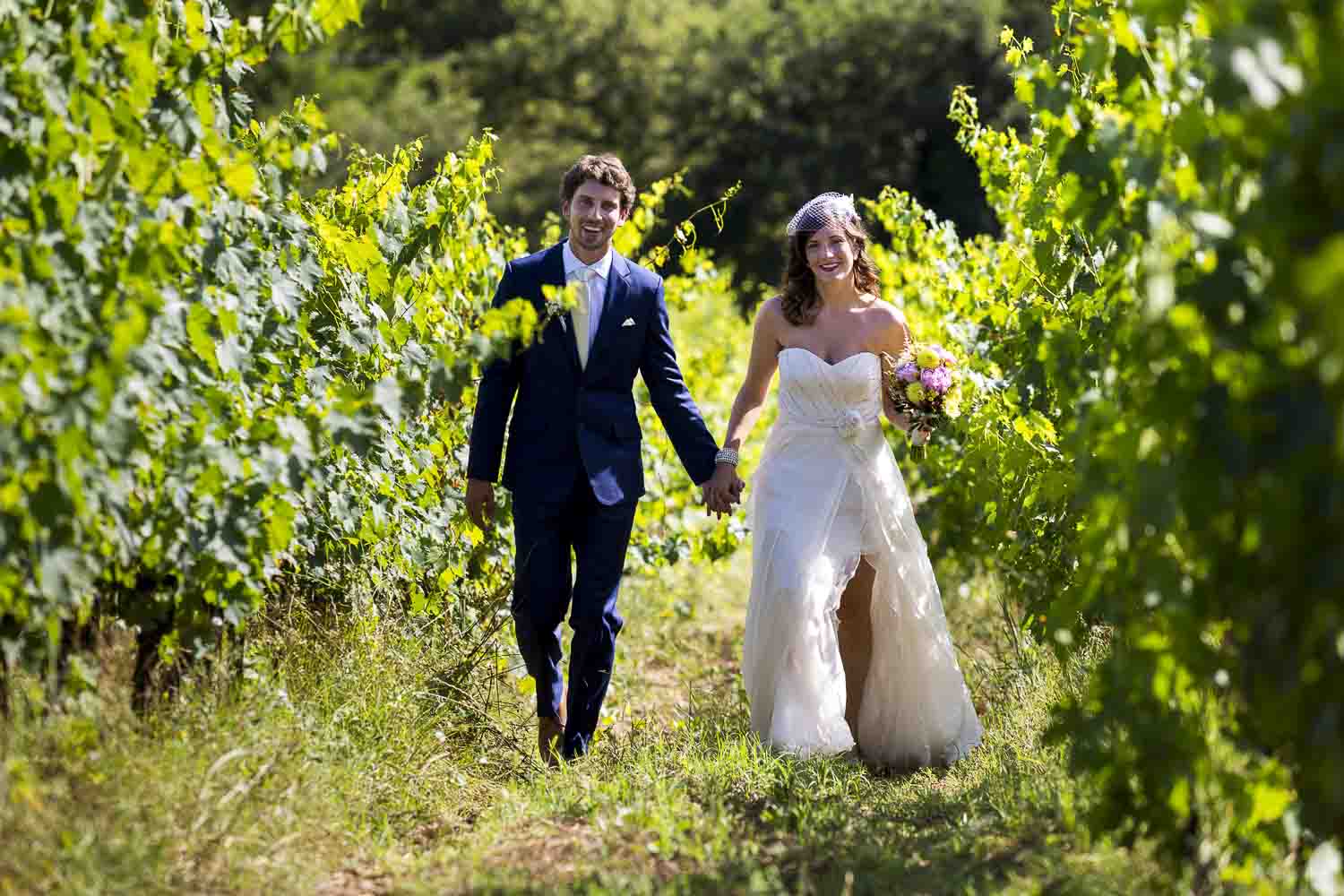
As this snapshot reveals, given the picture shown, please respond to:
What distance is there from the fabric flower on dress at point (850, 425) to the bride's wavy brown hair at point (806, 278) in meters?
0.42

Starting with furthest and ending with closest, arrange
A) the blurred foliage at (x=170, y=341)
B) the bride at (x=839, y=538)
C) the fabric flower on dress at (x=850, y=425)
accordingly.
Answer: the fabric flower on dress at (x=850, y=425)
the bride at (x=839, y=538)
the blurred foliage at (x=170, y=341)

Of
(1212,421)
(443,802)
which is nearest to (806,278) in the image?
(443,802)

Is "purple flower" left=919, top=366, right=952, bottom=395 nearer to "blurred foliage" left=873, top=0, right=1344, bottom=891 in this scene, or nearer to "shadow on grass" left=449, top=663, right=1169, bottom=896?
"blurred foliage" left=873, top=0, right=1344, bottom=891

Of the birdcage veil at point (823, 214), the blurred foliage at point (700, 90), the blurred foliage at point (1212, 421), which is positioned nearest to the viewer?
the blurred foliage at point (1212, 421)

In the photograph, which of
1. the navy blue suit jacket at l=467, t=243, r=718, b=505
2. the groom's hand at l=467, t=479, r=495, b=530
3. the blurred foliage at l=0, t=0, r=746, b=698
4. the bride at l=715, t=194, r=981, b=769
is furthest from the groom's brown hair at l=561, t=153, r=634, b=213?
the groom's hand at l=467, t=479, r=495, b=530

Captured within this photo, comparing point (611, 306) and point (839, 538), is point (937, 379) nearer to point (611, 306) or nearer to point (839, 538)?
point (839, 538)

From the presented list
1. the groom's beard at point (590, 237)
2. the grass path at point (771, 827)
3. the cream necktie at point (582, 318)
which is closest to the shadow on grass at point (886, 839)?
the grass path at point (771, 827)

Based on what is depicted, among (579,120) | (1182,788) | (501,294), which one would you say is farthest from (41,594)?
(579,120)

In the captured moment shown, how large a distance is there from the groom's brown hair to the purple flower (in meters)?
1.30

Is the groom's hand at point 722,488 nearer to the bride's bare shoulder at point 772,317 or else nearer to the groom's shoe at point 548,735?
the bride's bare shoulder at point 772,317

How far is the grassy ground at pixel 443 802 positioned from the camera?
3.61m

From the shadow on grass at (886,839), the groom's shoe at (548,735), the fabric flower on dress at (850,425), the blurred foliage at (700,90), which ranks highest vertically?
the blurred foliage at (700,90)

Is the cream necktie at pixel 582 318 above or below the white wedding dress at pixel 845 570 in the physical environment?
above

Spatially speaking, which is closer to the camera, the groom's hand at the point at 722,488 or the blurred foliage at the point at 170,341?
the blurred foliage at the point at 170,341
